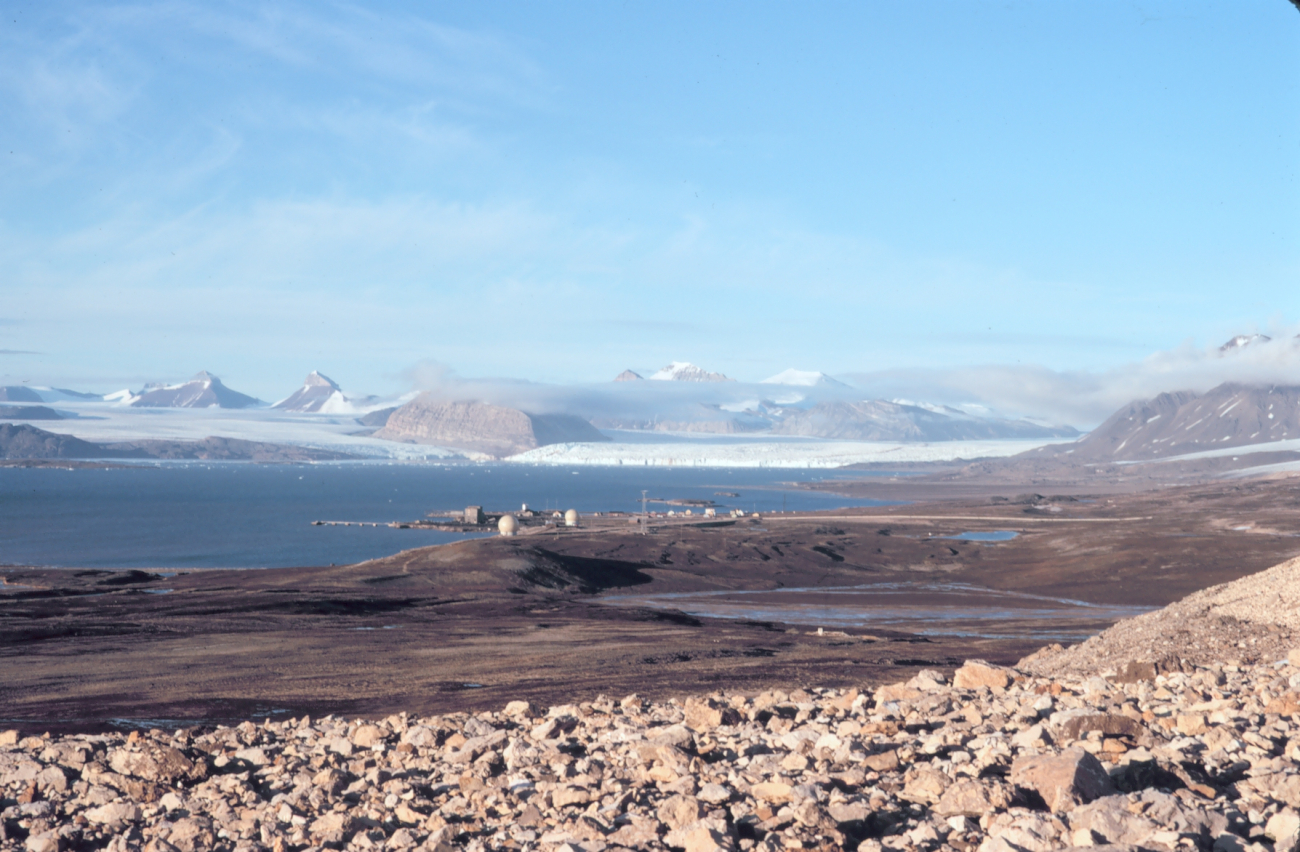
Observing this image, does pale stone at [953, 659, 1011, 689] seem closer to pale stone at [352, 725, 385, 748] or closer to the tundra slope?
the tundra slope

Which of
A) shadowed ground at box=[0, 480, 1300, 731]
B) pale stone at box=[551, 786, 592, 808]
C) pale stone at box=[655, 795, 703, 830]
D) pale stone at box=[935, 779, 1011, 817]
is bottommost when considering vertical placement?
shadowed ground at box=[0, 480, 1300, 731]

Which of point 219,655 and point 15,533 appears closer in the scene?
point 219,655

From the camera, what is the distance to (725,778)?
7949 millimetres

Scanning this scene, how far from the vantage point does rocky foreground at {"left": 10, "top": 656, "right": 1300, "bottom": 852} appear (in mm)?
6621

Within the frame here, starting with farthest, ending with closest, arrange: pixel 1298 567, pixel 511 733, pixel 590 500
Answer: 1. pixel 590 500
2. pixel 1298 567
3. pixel 511 733

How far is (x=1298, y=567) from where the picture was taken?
1922 centimetres

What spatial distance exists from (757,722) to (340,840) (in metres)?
4.67

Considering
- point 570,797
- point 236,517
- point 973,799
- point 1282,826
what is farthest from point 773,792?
point 236,517

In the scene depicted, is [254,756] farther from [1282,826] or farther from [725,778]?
[1282,826]

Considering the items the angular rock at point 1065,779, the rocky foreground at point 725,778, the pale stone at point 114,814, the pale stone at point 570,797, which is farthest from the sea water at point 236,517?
the angular rock at point 1065,779

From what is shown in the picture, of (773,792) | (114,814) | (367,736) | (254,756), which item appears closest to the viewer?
(773,792)

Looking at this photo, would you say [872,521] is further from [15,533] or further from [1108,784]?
[1108,784]

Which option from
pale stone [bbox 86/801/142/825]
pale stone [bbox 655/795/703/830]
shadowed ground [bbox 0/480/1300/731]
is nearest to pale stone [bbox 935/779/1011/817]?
pale stone [bbox 655/795/703/830]

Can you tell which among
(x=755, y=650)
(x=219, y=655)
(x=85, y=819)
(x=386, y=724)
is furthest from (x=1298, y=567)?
(x=219, y=655)
